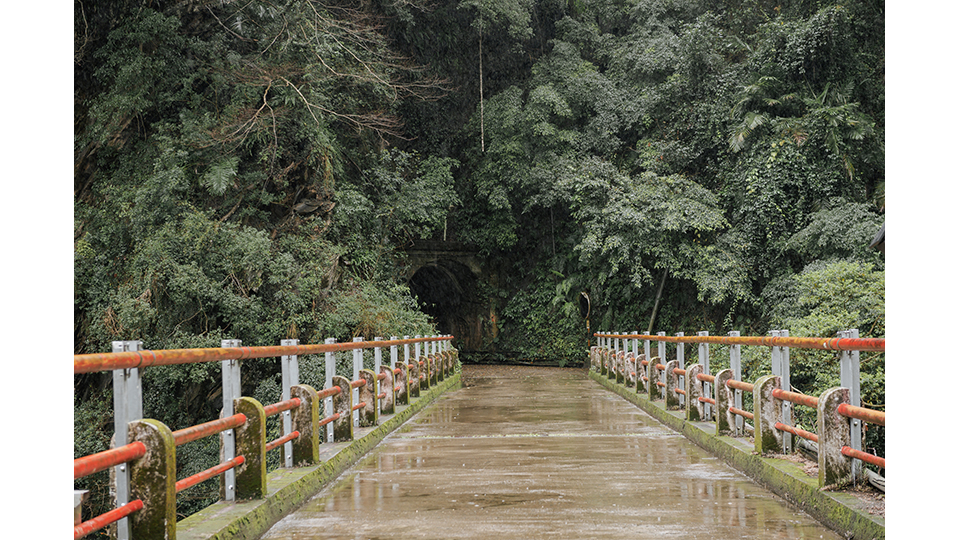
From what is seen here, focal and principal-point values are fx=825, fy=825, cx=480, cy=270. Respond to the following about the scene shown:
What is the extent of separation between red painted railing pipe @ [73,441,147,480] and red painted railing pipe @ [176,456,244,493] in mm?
302

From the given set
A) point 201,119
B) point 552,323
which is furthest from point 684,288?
point 201,119

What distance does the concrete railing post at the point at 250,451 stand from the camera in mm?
4250

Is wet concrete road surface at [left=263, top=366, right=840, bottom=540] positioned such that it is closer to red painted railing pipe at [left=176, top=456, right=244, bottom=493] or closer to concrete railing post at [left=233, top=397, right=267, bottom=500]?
concrete railing post at [left=233, top=397, right=267, bottom=500]

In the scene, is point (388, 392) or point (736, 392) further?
point (388, 392)

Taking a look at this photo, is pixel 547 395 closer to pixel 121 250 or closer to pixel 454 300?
pixel 121 250

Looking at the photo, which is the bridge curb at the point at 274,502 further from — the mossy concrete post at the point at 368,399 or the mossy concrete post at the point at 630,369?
the mossy concrete post at the point at 630,369

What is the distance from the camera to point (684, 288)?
82.0 ft

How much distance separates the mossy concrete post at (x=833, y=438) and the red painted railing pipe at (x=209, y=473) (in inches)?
117

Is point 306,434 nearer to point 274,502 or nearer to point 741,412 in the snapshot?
point 274,502

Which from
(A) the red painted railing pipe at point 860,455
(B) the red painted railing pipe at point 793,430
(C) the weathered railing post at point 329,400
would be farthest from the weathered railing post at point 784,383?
(C) the weathered railing post at point 329,400

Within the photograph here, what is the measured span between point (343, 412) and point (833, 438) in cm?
383

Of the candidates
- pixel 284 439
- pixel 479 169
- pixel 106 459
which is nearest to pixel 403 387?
pixel 284 439

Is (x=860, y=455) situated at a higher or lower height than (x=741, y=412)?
higher

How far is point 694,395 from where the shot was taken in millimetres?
7867
